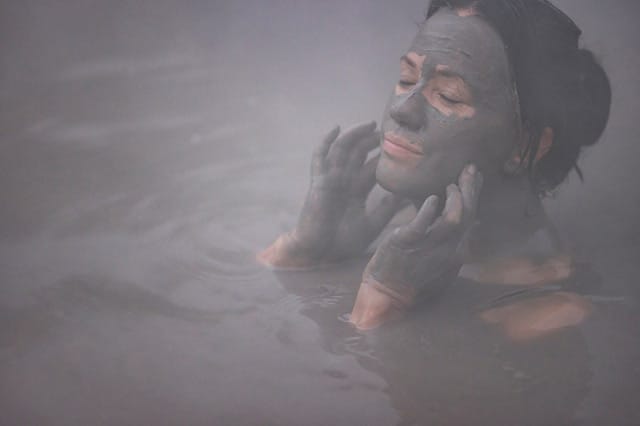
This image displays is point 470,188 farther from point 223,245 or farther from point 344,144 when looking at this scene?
point 223,245

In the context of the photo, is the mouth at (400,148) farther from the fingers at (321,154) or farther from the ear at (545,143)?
the ear at (545,143)

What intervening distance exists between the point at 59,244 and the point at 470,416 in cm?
155

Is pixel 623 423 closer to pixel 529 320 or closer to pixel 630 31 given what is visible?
pixel 529 320

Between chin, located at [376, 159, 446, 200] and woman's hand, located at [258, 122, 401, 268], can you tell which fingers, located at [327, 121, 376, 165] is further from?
chin, located at [376, 159, 446, 200]

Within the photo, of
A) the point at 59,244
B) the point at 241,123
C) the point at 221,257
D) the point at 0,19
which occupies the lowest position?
the point at 221,257

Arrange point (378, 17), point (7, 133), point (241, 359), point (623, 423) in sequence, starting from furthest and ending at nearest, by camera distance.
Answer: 1. point (378, 17)
2. point (7, 133)
3. point (241, 359)
4. point (623, 423)

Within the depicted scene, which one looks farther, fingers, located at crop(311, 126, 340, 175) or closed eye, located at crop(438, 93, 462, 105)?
fingers, located at crop(311, 126, 340, 175)

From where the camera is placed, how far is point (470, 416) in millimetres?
1430

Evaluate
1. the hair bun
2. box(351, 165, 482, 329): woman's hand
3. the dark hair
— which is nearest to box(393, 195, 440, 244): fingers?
box(351, 165, 482, 329): woman's hand

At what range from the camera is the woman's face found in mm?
1865

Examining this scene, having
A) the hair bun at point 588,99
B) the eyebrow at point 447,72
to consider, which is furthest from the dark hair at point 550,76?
the eyebrow at point 447,72

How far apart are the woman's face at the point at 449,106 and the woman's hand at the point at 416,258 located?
11 cm

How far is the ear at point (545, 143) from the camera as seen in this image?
2036 mm

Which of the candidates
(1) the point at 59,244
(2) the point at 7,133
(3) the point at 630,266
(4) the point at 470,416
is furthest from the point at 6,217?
(3) the point at 630,266
